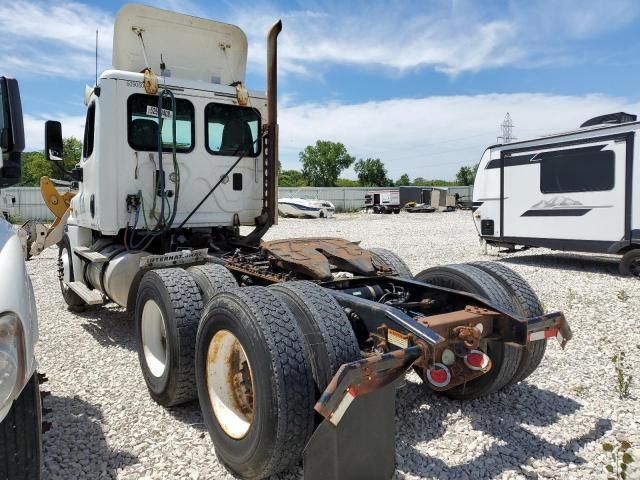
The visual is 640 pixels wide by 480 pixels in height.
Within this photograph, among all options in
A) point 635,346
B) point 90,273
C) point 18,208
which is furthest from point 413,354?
point 18,208

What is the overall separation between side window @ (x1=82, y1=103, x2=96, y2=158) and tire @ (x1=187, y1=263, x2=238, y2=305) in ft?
8.61

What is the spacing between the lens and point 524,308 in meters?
3.65

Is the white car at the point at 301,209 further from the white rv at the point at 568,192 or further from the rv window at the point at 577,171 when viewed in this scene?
the rv window at the point at 577,171

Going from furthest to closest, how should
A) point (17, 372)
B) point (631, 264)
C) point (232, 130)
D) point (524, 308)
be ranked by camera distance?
1. point (631, 264)
2. point (232, 130)
3. point (524, 308)
4. point (17, 372)

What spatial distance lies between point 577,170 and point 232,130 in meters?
7.67

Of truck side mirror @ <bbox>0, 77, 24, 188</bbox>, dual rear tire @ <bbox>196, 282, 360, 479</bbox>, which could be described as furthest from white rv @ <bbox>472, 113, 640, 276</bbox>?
truck side mirror @ <bbox>0, 77, 24, 188</bbox>

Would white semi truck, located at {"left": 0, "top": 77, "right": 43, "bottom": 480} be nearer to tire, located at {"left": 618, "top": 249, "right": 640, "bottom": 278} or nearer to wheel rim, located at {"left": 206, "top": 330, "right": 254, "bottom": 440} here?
wheel rim, located at {"left": 206, "top": 330, "right": 254, "bottom": 440}

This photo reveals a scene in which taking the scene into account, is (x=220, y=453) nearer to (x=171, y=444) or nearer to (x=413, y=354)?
(x=171, y=444)

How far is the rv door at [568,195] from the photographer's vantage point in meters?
9.75

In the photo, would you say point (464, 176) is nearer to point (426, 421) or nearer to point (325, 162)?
point (325, 162)

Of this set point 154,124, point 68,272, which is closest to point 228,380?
point 154,124

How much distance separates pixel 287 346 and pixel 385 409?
594mm

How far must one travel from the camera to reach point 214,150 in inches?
236

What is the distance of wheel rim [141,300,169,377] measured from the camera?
419 centimetres
